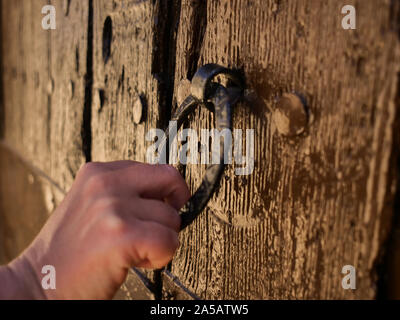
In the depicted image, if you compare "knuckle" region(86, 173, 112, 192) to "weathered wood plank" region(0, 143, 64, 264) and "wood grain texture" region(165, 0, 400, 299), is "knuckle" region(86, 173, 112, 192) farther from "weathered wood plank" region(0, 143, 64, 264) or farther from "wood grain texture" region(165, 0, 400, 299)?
"weathered wood plank" region(0, 143, 64, 264)

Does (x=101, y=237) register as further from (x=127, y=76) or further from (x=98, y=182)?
(x=127, y=76)

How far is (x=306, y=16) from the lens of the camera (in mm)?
368

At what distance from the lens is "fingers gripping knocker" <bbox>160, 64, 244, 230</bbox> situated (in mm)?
359

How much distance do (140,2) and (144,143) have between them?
226mm

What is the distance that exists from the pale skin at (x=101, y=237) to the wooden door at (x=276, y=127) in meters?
0.12

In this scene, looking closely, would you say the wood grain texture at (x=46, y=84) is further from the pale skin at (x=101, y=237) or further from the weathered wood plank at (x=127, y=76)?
the pale skin at (x=101, y=237)

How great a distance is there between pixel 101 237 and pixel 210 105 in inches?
7.8

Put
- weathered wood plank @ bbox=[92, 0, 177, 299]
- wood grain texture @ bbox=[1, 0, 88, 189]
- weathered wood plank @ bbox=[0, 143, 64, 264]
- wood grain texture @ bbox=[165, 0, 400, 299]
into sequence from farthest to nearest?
weathered wood plank @ bbox=[0, 143, 64, 264]
wood grain texture @ bbox=[1, 0, 88, 189]
weathered wood plank @ bbox=[92, 0, 177, 299]
wood grain texture @ bbox=[165, 0, 400, 299]

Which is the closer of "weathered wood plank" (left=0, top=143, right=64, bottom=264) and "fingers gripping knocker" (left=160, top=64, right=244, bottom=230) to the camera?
"fingers gripping knocker" (left=160, top=64, right=244, bottom=230)

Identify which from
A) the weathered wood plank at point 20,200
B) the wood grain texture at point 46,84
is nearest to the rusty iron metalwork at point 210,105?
the wood grain texture at point 46,84

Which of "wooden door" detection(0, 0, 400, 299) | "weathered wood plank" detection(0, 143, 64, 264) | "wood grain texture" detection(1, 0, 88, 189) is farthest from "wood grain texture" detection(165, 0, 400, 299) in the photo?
"weathered wood plank" detection(0, 143, 64, 264)

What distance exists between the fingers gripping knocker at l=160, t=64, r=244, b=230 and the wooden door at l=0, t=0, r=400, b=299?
0.07 ft

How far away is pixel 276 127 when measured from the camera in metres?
0.41

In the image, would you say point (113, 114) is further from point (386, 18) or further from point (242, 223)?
point (386, 18)
